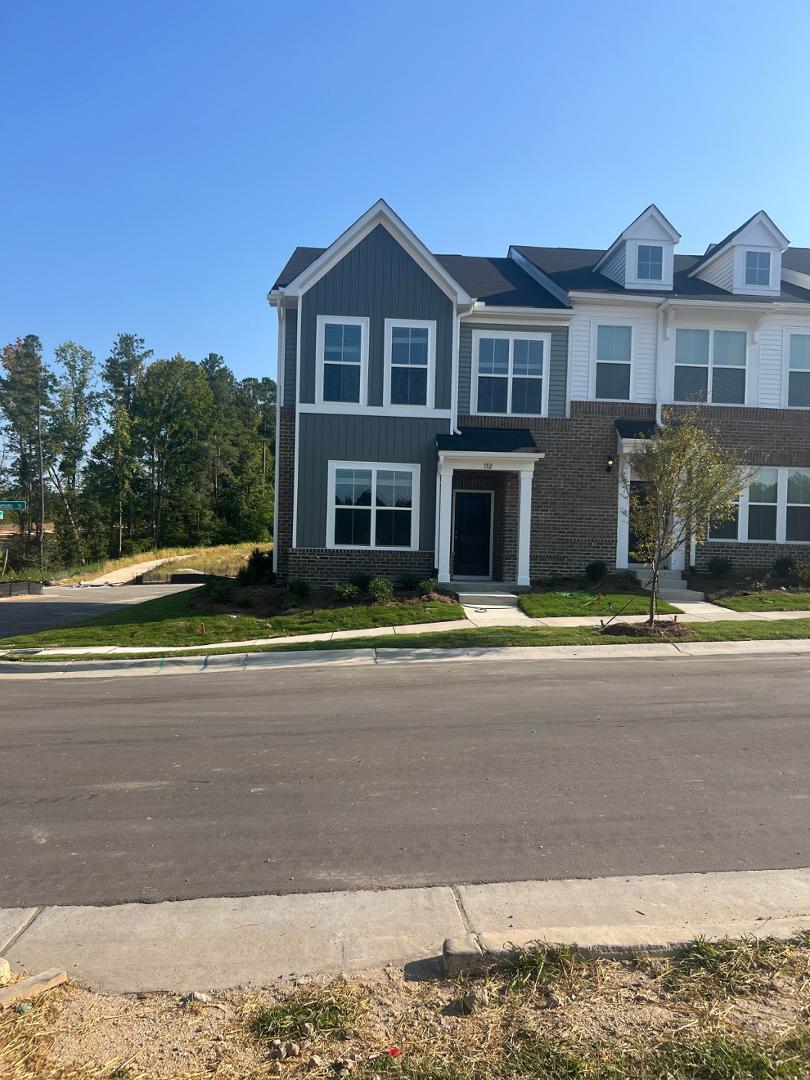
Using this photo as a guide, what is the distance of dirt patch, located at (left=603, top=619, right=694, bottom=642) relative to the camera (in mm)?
13328

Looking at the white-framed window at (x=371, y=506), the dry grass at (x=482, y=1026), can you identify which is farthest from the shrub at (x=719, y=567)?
the dry grass at (x=482, y=1026)

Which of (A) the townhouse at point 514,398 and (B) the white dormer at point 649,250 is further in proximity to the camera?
(B) the white dormer at point 649,250

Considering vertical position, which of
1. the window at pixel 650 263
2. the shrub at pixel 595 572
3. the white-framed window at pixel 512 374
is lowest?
the shrub at pixel 595 572

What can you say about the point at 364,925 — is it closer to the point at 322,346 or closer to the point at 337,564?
the point at 337,564

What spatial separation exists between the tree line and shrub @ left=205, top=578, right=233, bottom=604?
Answer: 41.8m

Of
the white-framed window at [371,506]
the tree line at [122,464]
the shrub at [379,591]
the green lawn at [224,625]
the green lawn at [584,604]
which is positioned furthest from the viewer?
the tree line at [122,464]

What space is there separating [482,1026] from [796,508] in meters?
20.1

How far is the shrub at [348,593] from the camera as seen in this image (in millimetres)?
16641

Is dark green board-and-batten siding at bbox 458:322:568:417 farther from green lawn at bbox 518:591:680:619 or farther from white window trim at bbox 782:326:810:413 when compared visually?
white window trim at bbox 782:326:810:413

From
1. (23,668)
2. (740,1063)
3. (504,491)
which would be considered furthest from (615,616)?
(740,1063)

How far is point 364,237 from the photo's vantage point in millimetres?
18234

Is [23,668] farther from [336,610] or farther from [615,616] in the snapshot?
[615,616]

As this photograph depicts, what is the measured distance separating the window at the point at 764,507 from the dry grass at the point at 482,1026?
18393 mm

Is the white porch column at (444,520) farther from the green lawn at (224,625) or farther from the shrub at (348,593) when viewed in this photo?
the shrub at (348,593)
